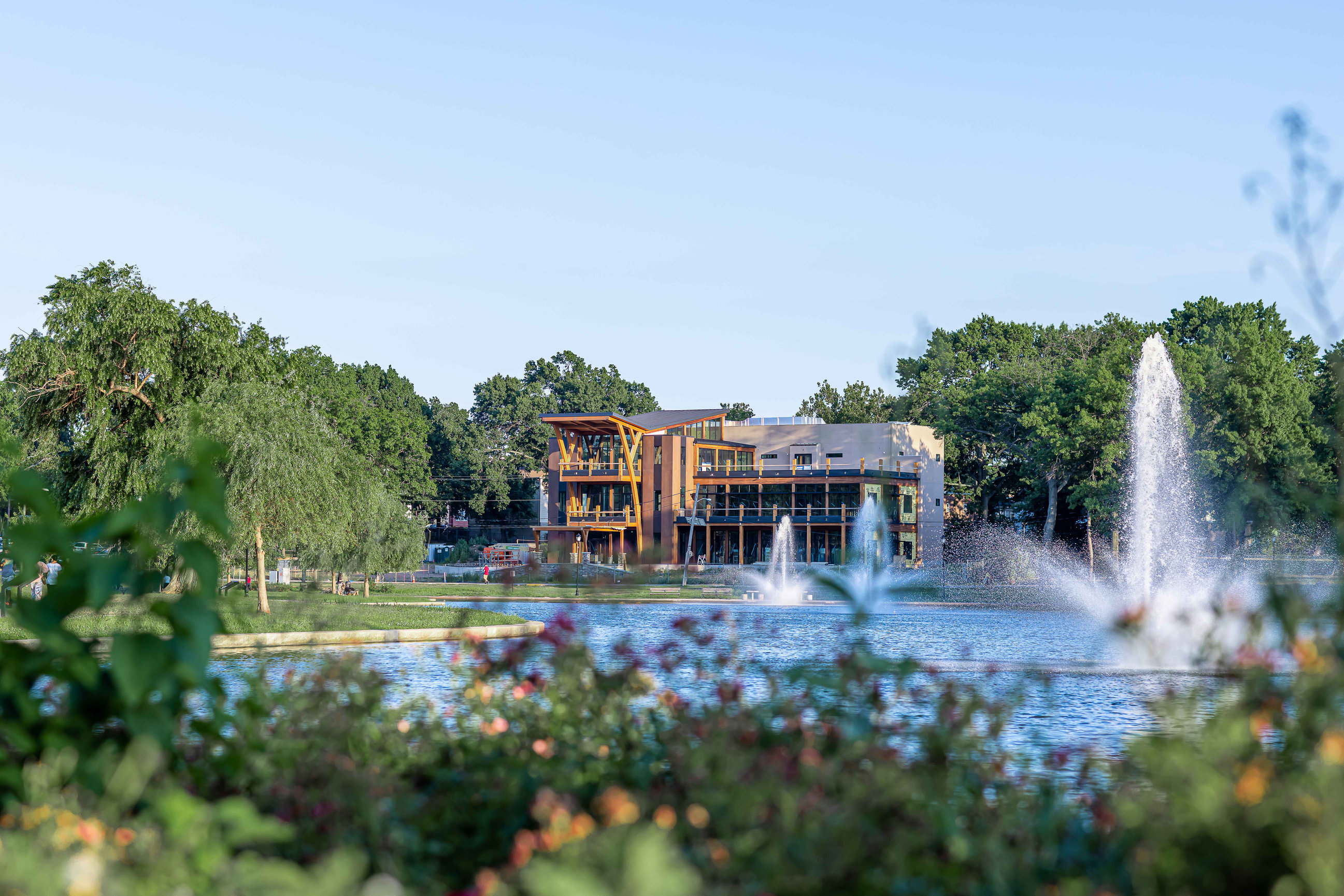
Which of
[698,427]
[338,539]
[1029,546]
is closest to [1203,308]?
[1029,546]

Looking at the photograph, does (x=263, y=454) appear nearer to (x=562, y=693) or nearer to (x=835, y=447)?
(x=562, y=693)

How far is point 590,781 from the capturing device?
3.90 meters

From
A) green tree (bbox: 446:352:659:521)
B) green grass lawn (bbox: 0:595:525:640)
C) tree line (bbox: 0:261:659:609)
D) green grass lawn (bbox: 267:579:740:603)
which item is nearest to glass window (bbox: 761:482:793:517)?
green grass lawn (bbox: 267:579:740:603)

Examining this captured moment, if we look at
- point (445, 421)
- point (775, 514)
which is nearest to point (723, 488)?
point (775, 514)

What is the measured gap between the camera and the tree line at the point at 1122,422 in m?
46.7

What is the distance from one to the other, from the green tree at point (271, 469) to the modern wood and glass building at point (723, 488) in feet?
115

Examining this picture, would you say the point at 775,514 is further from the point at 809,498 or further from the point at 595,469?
the point at 595,469

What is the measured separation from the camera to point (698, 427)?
6612cm

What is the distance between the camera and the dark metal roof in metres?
64.4

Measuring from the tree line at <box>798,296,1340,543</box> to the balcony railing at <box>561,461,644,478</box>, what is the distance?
16.5 metres

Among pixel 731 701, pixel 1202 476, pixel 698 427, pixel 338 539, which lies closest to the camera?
pixel 731 701

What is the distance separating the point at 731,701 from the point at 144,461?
89.1 ft

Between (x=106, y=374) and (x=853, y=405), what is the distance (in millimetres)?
65319

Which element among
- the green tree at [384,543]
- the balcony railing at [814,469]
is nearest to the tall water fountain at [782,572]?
the balcony railing at [814,469]
